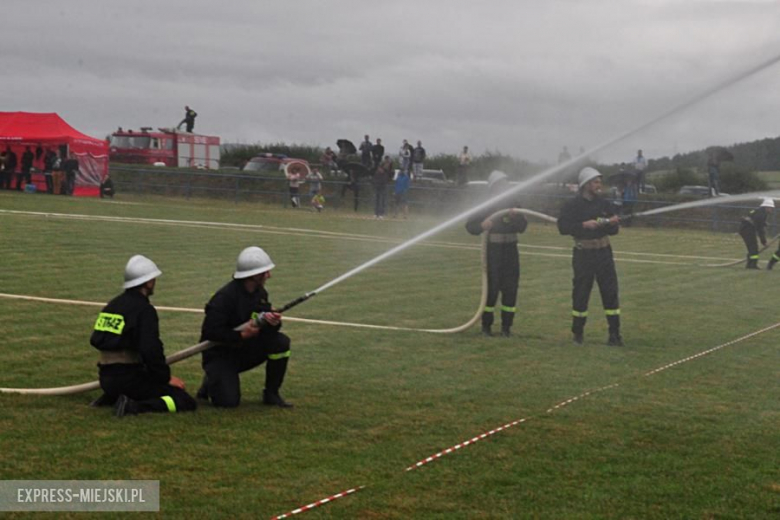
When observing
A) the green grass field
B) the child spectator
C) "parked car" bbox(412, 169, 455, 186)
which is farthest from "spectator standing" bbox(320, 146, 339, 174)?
the green grass field

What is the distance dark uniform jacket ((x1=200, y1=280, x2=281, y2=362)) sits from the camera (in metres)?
9.17

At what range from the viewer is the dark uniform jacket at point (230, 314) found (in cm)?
917

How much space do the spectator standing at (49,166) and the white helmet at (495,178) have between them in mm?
32352

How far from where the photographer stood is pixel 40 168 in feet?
146

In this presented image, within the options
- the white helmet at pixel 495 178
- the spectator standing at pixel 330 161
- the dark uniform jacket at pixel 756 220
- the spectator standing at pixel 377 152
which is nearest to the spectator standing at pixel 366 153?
the spectator standing at pixel 377 152

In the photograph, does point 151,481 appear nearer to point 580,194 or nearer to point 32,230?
point 580,194

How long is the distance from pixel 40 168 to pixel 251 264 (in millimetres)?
37751

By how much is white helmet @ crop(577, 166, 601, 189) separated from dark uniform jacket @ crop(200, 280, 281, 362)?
579 cm

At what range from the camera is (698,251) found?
32094 millimetres

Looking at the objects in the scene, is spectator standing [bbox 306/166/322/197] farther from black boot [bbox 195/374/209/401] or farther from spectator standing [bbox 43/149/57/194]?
black boot [bbox 195/374/209/401]

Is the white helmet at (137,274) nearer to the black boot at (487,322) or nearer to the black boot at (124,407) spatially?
the black boot at (124,407)

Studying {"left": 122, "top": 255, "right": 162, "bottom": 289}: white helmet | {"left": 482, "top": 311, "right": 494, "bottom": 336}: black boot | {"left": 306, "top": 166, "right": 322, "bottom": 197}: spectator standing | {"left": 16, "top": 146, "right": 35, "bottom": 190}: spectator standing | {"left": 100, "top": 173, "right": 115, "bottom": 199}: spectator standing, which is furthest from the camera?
{"left": 16, "top": 146, "right": 35, "bottom": 190}: spectator standing

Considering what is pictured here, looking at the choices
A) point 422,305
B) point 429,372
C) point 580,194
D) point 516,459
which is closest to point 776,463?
point 516,459

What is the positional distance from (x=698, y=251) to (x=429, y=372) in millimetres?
22379
